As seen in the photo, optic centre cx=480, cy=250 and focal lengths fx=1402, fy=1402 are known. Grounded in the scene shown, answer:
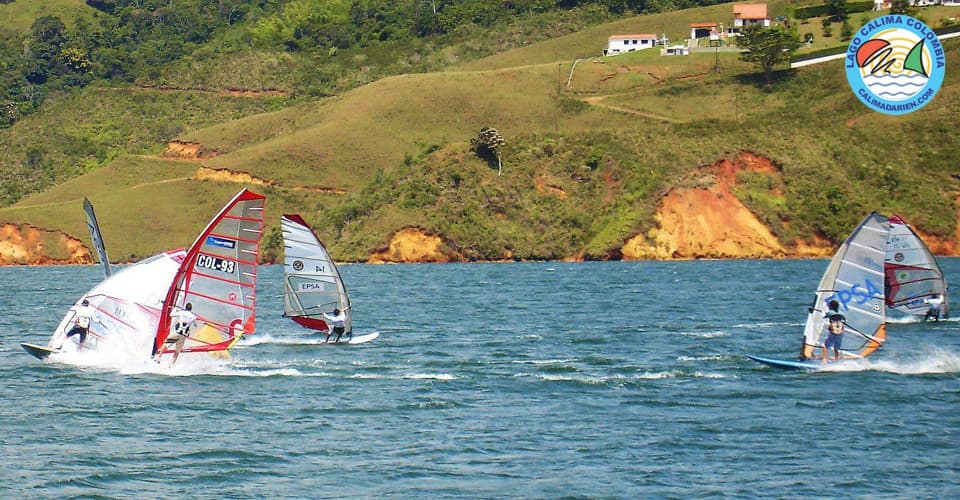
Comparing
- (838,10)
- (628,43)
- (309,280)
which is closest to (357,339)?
(309,280)

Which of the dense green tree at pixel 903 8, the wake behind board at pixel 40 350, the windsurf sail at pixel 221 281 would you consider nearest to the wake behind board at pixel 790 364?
the windsurf sail at pixel 221 281

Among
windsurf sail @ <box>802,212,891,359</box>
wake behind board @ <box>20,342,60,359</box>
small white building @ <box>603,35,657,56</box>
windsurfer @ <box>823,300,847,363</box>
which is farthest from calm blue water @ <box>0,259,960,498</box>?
small white building @ <box>603,35,657,56</box>

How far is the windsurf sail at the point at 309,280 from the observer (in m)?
44.2

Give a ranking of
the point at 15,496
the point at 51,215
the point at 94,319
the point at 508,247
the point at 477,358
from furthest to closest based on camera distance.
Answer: the point at 51,215
the point at 508,247
the point at 477,358
the point at 94,319
the point at 15,496

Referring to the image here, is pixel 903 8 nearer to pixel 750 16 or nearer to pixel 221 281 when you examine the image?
pixel 750 16

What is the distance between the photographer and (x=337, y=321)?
146 feet

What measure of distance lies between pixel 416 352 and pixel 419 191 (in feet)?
230

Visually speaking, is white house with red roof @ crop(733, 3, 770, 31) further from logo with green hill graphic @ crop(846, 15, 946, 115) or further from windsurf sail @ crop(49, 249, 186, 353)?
windsurf sail @ crop(49, 249, 186, 353)

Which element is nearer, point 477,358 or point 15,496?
point 15,496

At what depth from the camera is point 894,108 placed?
384ft

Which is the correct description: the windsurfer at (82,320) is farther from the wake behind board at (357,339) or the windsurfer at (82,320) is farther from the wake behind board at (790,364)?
the wake behind board at (790,364)

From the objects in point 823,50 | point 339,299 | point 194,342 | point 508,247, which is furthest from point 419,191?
point 194,342

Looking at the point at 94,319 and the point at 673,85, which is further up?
the point at 673,85

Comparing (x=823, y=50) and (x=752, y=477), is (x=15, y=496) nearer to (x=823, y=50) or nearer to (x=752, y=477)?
(x=752, y=477)
